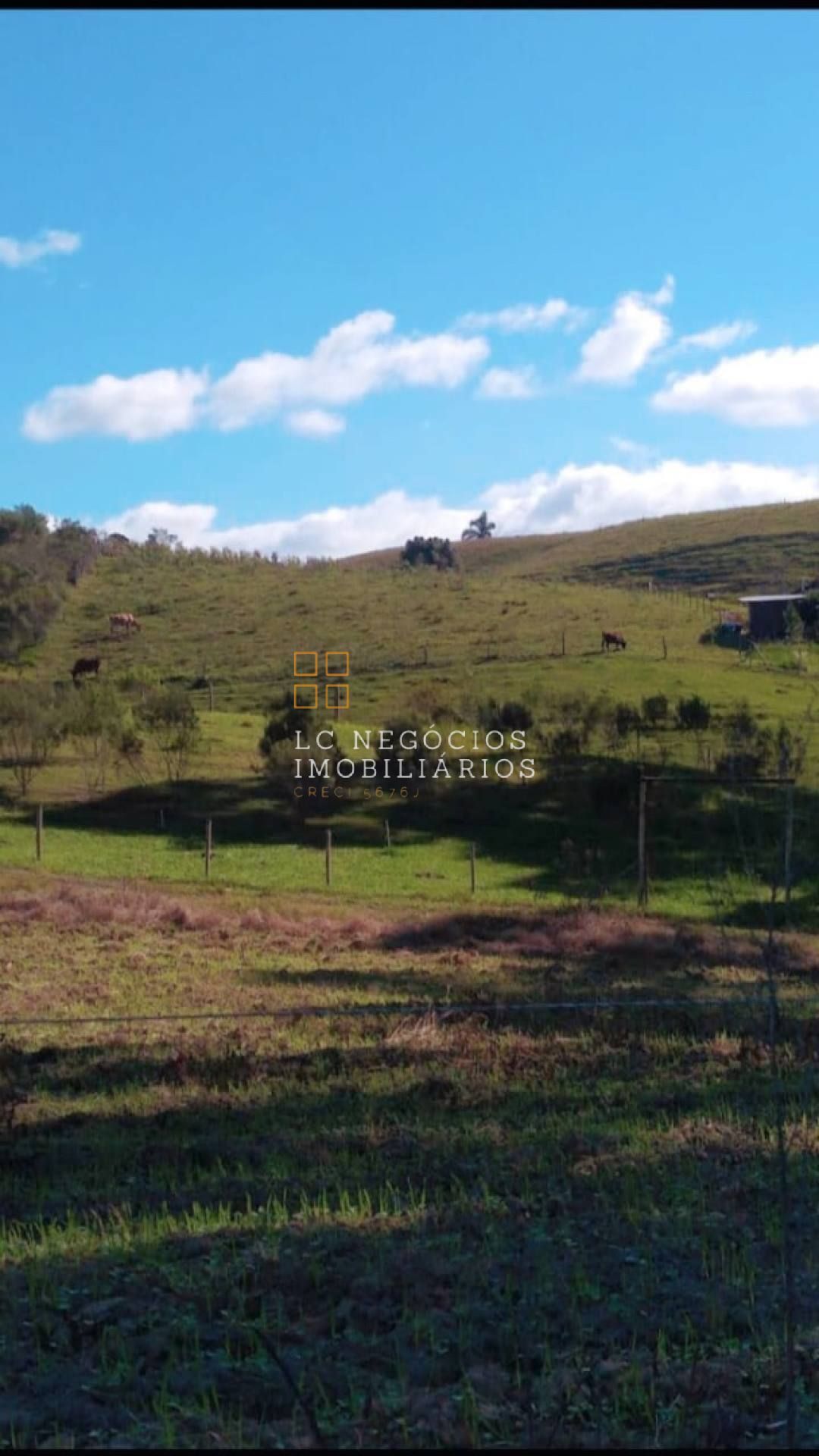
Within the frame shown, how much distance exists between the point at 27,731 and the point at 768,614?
Answer: 36.8m

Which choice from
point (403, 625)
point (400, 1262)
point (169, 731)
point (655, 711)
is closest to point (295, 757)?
point (169, 731)

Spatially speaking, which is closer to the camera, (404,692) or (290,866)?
(290,866)

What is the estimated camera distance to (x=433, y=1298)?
605 centimetres

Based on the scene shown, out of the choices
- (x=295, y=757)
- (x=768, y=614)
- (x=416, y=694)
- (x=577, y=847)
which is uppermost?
(x=768, y=614)

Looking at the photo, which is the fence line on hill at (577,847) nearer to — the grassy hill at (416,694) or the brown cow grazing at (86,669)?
the grassy hill at (416,694)

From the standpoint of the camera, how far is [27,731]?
42.1m

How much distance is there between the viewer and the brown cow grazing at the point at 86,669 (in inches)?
Result: 2121

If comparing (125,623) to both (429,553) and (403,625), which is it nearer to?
(403,625)

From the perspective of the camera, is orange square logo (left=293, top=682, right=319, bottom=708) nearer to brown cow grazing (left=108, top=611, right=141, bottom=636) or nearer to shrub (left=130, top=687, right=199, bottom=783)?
shrub (left=130, top=687, right=199, bottom=783)

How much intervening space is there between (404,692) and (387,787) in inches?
452

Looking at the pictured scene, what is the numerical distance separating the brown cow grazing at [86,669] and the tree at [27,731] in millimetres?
10471

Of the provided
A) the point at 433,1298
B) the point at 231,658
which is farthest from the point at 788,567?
the point at 433,1298

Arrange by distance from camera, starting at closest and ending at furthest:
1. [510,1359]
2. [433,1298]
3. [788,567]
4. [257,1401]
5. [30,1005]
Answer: [257,1401] < [510,1359] < [433,1298] < [30,1005] < [788,567]

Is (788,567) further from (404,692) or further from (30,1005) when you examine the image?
(30,1005)
